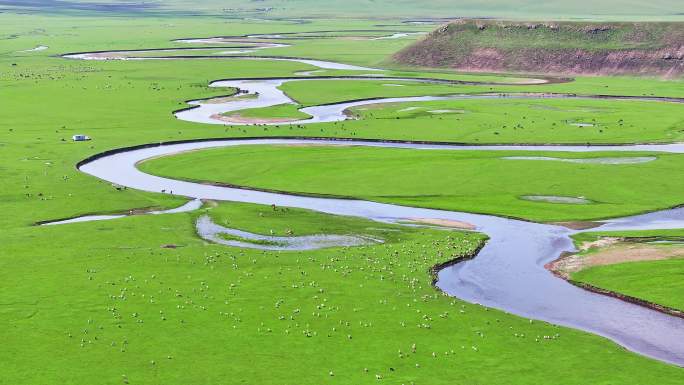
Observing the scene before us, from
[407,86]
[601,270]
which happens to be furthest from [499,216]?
[407,86]

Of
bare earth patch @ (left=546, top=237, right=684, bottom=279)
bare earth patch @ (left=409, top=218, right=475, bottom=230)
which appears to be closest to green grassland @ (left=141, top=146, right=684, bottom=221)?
bare earth patch @ (left=409, top=218, right=475, bottom=230)

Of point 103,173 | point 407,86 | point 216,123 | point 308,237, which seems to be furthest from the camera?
point 407,86

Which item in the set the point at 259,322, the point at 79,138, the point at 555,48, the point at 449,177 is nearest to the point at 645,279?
the point at 259,322

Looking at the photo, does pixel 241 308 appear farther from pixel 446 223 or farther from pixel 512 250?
pixel 446 223

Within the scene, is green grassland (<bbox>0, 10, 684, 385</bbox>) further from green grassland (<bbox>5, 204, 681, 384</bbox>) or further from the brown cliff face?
the brown cliff face

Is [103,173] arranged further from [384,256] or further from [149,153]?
[384,256]
